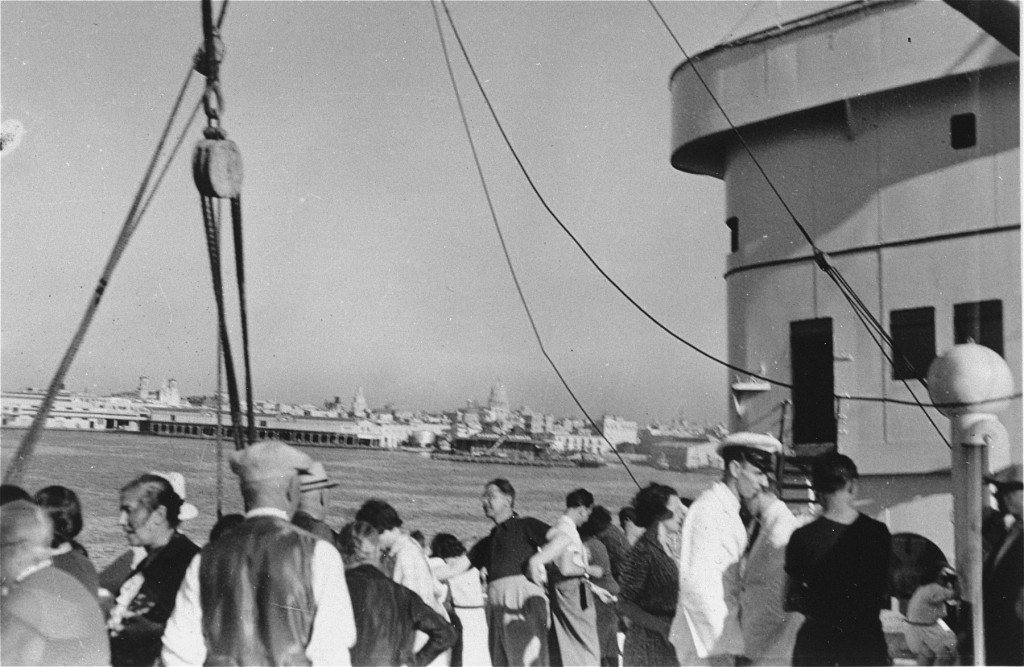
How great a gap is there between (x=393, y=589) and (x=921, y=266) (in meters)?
3.20

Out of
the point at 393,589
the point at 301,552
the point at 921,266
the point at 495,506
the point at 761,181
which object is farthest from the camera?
the point at 761,181

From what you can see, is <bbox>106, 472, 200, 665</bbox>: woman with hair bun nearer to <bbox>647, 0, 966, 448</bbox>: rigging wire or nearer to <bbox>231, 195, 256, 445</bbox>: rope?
<bbox>231, 195, 256, 445</bbox>: rope

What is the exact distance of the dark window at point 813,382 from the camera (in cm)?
505

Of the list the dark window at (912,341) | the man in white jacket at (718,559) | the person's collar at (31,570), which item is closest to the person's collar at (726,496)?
the man in white jacket at (718,559)

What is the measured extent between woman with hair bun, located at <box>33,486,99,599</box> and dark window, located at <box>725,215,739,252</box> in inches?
154

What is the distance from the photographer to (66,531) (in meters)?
2.96

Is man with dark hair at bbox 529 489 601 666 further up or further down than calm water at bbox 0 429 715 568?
further down

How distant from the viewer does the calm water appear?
417 centimetres

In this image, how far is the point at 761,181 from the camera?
218 inches

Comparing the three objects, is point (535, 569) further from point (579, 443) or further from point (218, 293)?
point (218, 293)

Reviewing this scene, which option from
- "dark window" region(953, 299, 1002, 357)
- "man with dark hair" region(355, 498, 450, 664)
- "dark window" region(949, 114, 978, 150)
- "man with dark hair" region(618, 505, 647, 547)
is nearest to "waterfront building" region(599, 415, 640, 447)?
"man with dark hair" region(618, 505, 647, 547)

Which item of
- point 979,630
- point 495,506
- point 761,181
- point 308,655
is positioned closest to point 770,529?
point 979,630

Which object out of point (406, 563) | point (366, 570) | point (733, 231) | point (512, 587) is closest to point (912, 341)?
point (733, 231)

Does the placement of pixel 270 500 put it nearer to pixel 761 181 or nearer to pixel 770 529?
pixel 770 529
